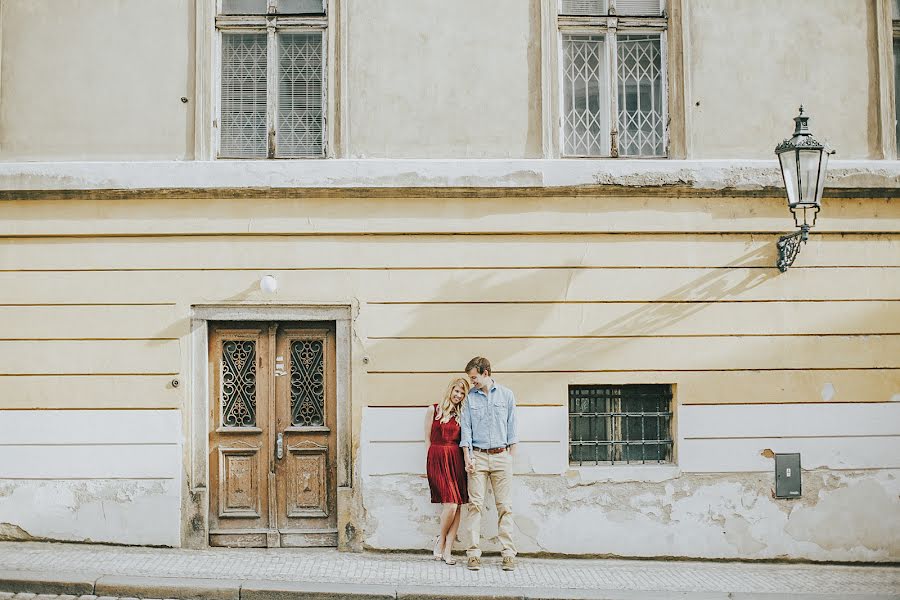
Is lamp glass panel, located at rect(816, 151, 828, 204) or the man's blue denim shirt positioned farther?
the man's blue denim shirt

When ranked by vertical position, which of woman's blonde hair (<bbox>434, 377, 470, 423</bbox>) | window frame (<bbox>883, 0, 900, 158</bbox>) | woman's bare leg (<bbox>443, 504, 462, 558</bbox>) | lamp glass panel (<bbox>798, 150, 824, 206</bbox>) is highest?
window frame (<bbox>883, 0, 900, 158</bbox>)

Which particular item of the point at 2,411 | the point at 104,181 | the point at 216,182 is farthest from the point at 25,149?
the point at 2,411

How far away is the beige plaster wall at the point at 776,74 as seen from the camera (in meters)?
7.76

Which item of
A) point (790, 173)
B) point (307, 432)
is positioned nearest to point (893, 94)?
point (790, 173)

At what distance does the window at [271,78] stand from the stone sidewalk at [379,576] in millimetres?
3681

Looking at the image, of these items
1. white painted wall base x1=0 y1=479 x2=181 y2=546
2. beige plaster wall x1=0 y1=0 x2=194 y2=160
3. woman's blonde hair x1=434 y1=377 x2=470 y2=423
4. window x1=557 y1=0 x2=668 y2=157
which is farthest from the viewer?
window x1=557 y1=0 x2=668 y2=157

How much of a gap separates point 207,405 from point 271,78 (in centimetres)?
311

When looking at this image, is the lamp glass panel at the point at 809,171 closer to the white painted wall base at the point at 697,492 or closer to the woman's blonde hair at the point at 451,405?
the white painted wall base at the point at 697,492

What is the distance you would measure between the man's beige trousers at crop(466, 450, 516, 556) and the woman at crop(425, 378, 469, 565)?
0.14 metres

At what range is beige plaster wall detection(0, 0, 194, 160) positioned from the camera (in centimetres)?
768

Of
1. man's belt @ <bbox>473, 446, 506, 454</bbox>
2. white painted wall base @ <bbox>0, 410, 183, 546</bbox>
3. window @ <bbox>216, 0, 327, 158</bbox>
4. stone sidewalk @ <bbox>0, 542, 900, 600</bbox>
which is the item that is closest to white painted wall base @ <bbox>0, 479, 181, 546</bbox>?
white painted wall base @ <bbox>0, 410, 183, 546</bbox>

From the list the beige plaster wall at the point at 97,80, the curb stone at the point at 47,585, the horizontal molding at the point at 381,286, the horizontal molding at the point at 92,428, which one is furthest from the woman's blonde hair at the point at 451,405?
the beige plaster wall at the point at 97,80

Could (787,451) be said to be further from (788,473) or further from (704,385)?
(704,385)

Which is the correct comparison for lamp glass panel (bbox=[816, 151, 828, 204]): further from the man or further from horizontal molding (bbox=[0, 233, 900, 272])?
the man
